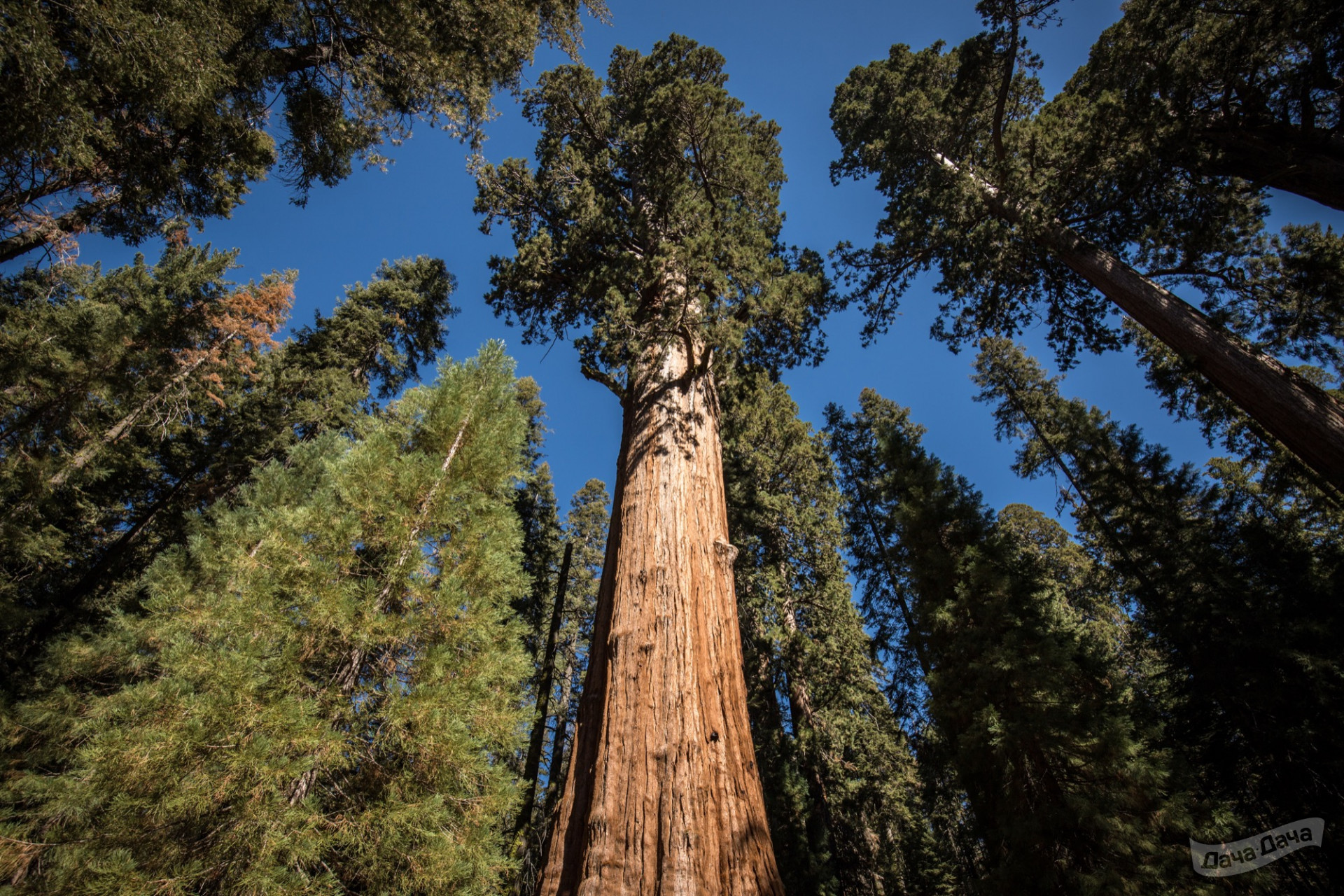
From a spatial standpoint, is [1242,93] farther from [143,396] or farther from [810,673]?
[143,396]

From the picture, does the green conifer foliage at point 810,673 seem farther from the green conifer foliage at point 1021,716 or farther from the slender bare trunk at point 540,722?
the slender bare trunk at point 540,722

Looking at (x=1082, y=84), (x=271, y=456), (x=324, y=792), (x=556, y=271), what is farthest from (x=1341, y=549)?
(x=271, y=456)

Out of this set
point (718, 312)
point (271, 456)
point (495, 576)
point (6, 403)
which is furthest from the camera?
point (271, 456)

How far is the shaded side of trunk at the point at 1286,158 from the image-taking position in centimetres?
624

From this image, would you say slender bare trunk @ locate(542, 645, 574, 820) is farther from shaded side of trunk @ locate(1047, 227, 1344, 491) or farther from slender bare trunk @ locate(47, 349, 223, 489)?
shaded side of trunk @ locate(1047, 227, 1344, 491)

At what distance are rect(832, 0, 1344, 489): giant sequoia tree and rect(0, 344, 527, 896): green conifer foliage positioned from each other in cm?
908

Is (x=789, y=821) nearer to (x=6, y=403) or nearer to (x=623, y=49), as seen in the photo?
(x=6, y=403)

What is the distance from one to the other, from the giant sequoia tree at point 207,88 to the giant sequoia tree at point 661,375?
1.74 meters

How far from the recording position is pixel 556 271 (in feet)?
23.3

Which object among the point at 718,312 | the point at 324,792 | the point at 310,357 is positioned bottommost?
the point at 324,792

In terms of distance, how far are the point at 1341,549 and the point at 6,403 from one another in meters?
19.3

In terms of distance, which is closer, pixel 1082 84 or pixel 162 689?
pixel 162 689

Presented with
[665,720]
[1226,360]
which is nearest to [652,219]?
[665,720]

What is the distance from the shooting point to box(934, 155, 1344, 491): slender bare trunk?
5.28 metres
